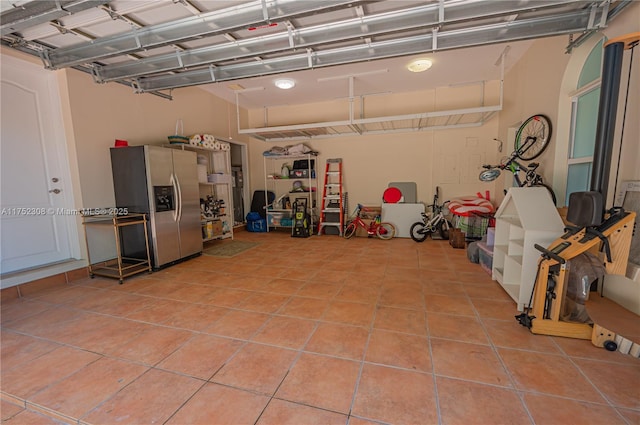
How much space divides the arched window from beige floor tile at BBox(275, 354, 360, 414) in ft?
10.2

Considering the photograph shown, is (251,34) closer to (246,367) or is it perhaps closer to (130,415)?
(246,367)

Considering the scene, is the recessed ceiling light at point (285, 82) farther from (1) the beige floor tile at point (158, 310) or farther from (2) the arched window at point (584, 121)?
(2) the arched window at point (584, 121)

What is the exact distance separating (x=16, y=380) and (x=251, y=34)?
342 centimetres

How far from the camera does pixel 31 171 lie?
9.96ft

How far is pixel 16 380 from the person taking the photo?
5.33 ft

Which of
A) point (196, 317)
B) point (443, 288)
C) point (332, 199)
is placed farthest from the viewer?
point (332, 199)

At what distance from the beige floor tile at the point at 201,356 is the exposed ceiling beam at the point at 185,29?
8.31 feet

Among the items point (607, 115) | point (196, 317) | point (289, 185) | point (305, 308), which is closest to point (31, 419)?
point (196, 317)

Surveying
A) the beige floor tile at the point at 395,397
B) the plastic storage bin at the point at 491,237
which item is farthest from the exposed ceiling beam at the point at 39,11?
the plastic storage bin at the point at 491,237

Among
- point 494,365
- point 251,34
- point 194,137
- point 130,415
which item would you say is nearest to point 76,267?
point 194,137

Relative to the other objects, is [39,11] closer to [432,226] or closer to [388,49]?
[388,49]

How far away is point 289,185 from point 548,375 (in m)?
5.62

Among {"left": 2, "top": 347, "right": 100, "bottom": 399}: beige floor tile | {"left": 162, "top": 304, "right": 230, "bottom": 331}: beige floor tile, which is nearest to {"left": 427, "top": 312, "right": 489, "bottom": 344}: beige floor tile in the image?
{"left": 162, "top": 304, "right": 230, "bottom": 331}: beige floor tile

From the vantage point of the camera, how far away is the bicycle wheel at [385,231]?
5.29 meters
